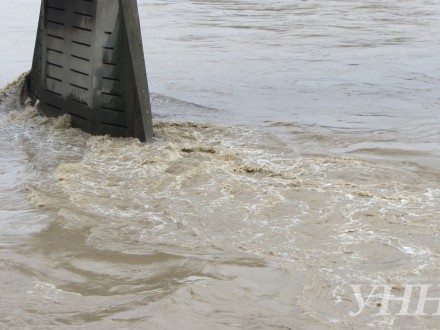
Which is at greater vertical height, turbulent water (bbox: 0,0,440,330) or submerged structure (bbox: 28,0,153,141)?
submerged structure (bbox: 28,0,153,141)

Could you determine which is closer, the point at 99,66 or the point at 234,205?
the point at 234,205

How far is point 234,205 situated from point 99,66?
3153 millimetres

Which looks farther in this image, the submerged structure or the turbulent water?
the submerged structure

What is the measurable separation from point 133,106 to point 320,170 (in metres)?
2.39

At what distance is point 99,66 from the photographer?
8922 mm

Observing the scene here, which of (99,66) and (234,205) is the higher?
(99,66)

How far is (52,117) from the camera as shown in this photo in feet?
32.8

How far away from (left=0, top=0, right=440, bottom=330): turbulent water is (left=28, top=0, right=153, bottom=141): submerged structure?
0.27m

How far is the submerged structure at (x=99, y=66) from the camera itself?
28.4ft

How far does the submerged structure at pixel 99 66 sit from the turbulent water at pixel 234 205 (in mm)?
266

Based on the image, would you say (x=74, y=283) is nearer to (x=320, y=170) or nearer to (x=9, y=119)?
(x=320, y=170)

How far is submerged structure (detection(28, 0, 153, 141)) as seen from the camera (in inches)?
341

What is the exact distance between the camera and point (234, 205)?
657cm

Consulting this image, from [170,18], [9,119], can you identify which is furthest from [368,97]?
[170,18]
